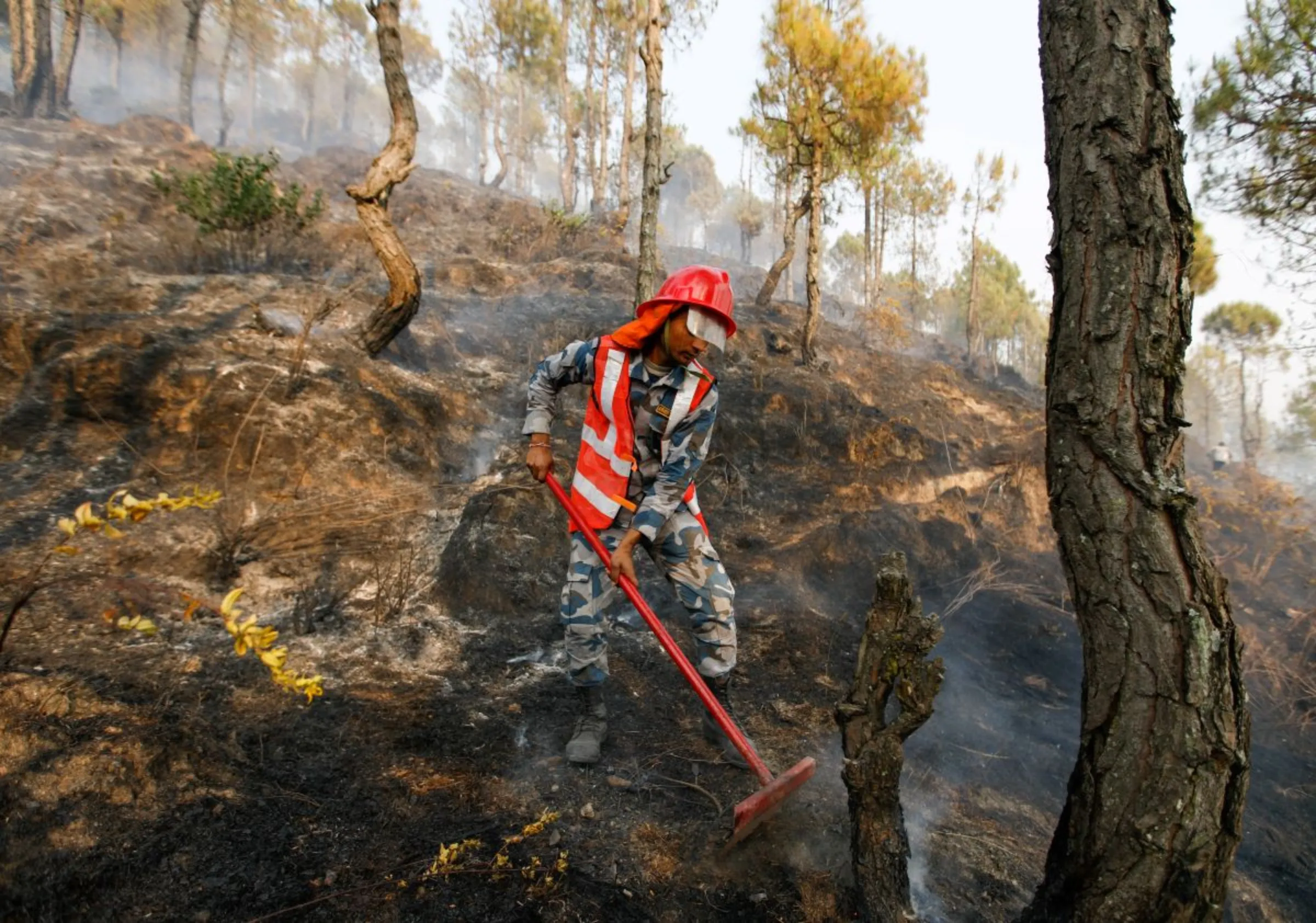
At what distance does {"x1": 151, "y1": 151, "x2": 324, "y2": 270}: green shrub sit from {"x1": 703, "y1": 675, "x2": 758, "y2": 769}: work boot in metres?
6.14

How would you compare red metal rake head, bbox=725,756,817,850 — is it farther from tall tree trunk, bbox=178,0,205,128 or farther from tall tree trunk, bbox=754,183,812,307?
tall tree trunk, bbox=178,0,205,128

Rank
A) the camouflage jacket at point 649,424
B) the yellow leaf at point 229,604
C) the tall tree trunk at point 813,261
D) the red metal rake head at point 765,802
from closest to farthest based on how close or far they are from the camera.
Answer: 1. the yellow leaf at point 229,604
2. the red metal rake head at point 765,802
3. the camouflage jacket at point 649,424
4. the tall tree trunk at point 813,261

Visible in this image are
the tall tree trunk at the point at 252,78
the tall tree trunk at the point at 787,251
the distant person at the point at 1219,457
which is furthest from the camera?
the tall tree trunk at the point at 252,78

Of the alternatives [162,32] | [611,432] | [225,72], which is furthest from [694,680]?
[162,32]

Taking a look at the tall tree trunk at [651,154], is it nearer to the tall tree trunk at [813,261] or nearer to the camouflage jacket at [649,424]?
the tall tree trunk at [813,261]

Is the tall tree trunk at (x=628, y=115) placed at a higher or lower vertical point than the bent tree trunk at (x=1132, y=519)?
higher

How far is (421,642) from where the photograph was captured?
2.99 metres

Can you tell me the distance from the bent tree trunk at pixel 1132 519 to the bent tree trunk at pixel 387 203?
4.76 m

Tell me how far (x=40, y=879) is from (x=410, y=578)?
190 centimetres

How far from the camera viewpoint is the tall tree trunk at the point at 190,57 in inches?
541

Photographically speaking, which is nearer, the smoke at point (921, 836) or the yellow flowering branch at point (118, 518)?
the yellow flowering branch at point (118, 518)

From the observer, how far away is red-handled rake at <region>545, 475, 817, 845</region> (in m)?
1.94

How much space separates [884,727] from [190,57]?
21451 mm

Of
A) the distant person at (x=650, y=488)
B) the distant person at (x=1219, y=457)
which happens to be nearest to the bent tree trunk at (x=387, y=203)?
the distant person at (x=650, y=488)
